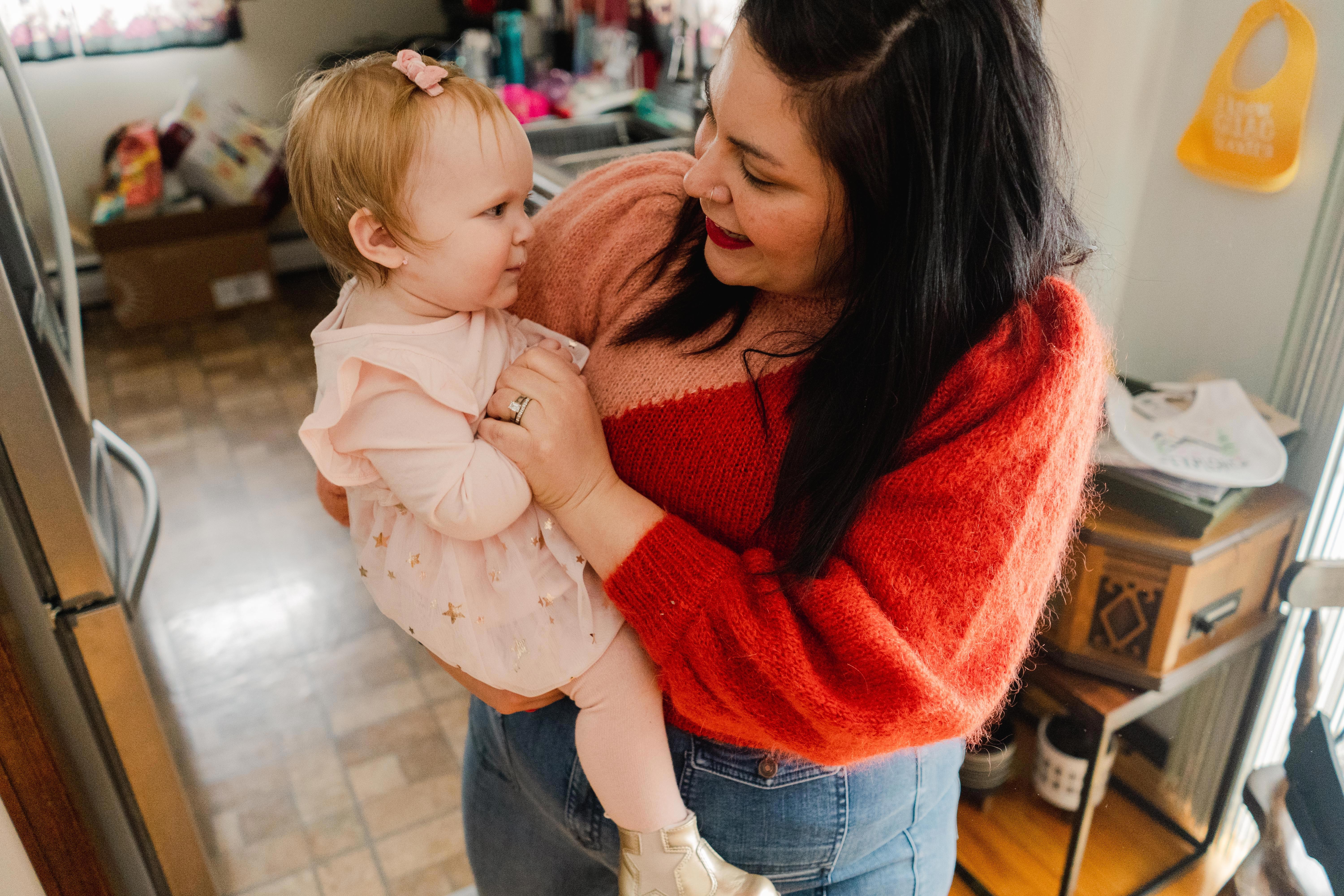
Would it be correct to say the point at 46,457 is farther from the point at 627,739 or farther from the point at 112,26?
the point at 112,26

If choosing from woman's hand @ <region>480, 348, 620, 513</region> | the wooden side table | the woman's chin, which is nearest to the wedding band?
woman's hand @ <region>480, 348, 620, 513</region>

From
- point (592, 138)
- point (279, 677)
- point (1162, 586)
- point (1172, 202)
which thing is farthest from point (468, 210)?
point (592, 138)

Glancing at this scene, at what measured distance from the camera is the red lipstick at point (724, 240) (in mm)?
882

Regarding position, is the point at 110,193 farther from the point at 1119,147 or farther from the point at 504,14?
the point at 1119,147

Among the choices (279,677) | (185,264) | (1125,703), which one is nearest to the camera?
(1125,703)

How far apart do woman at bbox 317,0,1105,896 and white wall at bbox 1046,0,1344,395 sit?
0.76m

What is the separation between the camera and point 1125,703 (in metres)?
1.54

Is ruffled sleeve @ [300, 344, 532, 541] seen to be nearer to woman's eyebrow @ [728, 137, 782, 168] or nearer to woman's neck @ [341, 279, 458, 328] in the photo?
woman's neck @ [341, 279, 458, 328]

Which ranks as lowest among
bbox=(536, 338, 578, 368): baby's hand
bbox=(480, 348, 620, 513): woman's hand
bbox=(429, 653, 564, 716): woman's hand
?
bbox=(429, 653, 564, 716): woman's hand

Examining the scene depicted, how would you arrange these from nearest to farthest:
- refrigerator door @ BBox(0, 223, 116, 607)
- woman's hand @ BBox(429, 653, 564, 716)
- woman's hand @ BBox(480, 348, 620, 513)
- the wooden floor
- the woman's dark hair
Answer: the woman's dark hair → woman's hand @ BBox(480, 348, 620, 513) → woman's hand @ BBox(429, 653, 564, 716) → refrigerator door @ BBox(0, 223, 116, 607) → the wooden floor

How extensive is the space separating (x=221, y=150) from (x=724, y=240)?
3900 mm

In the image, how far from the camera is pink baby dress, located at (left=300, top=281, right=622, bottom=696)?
Result: 85cm

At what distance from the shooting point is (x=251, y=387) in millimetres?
3758

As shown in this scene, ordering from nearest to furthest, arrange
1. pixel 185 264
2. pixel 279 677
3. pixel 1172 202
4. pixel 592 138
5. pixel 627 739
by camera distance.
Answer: pixel 627 739 → pixel 1172 202 → pixel 279 677 → pixel 592 138 → pixel 185 264
